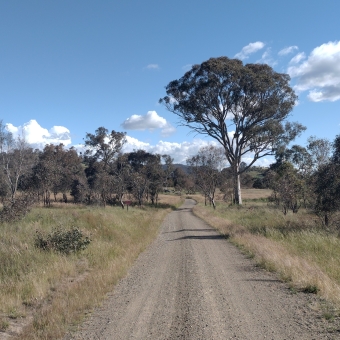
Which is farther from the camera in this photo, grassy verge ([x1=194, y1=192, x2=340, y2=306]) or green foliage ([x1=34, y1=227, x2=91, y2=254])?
green foliage ([x1=34, y1=227, x2=91, y2=254])

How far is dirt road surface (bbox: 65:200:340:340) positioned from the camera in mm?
5223

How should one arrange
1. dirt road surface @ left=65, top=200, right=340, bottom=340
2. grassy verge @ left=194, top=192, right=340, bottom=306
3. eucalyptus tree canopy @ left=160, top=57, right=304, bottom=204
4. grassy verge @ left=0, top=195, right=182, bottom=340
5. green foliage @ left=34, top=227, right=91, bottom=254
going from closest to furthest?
dirt road surface @ left=65, top=200, right=340, bottom=340
grassy verge @ left=0, top=195, right=182, bottom=340
grassy verge @ left=194, top=192, right=340, bottom=306
green foliage @ left=34, top=227, right=91, bottom=254
eucalyptus tree canopy @ left=160, top=57, right=304, bottom=204

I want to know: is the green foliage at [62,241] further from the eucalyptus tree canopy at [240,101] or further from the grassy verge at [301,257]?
the eucalyptus tree canopy at [240,101]

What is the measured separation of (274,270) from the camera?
9.23 meters

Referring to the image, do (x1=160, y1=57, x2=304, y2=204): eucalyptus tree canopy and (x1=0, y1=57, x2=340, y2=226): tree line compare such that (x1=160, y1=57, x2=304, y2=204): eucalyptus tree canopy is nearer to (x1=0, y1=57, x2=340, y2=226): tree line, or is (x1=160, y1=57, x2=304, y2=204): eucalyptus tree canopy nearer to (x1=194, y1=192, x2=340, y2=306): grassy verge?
(x1=0, y1=57, x2=340, y2=226): tree line

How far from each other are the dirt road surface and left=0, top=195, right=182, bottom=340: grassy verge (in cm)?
39

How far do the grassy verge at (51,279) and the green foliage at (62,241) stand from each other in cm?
27

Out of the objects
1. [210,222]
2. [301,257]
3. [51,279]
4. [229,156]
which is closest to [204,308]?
[51,279]

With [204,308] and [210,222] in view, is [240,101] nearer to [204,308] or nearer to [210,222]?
[210,222]

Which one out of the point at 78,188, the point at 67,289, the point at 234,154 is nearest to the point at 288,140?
the point at 234,154

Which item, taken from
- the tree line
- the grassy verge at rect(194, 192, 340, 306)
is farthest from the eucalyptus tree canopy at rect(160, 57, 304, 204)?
the grassy verge at rect(194, 192, 340, 306)

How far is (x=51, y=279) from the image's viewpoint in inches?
341

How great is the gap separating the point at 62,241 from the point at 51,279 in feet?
10.6

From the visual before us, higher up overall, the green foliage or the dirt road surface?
the green foliage
